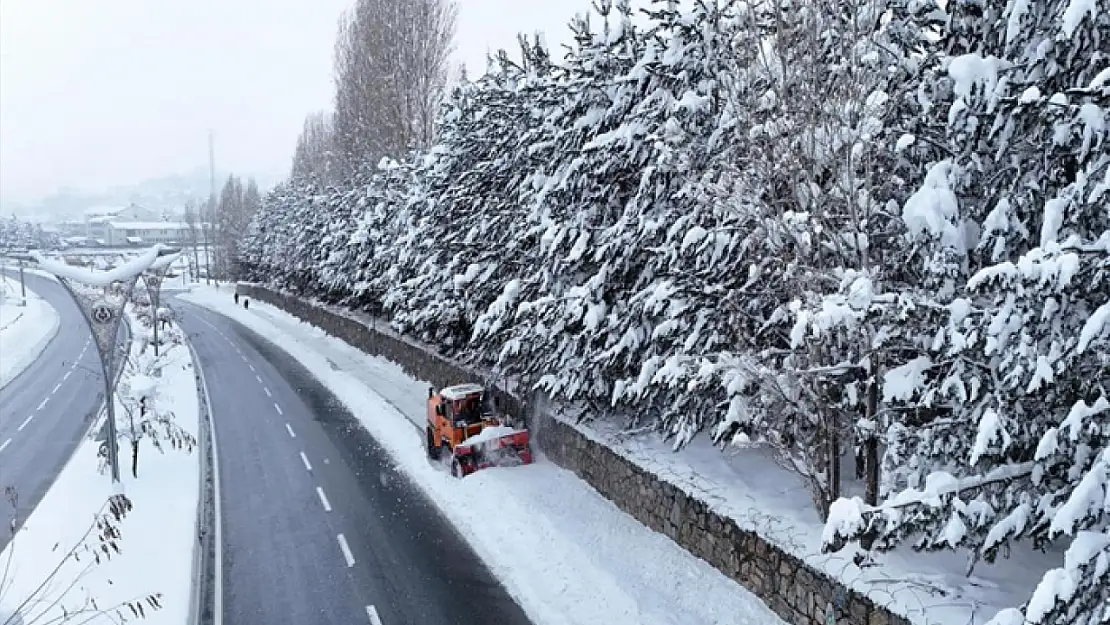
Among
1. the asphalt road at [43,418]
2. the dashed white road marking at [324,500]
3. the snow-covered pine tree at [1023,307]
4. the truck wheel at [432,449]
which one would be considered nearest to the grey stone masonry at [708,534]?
the snow-covered pine tree at [1023,307]

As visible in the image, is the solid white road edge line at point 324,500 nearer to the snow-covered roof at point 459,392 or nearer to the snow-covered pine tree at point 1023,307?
the snow-covered roof at point 459,392

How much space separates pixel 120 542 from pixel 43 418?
1793 cm

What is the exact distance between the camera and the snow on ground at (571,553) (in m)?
11.0

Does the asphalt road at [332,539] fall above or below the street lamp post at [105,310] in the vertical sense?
below

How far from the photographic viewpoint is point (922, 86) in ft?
29.4

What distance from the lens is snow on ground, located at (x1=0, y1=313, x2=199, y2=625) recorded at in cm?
1123

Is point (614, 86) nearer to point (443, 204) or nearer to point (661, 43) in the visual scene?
point (661, 43)

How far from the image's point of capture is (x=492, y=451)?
1794cm

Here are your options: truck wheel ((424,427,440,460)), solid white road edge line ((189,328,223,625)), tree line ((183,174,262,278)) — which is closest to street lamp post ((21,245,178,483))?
solid white road edge line ((189,328,223,625))

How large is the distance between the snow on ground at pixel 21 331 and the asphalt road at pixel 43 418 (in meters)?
0.61

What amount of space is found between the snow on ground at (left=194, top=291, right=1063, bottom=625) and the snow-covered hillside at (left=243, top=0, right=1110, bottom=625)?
0.56 metres

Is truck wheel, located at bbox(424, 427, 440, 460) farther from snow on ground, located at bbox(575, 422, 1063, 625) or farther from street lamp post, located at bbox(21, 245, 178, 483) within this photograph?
street lamp post, located at bbox(21, 245, 178, 483)

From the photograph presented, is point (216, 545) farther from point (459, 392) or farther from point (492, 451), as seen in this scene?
point (459, 392)

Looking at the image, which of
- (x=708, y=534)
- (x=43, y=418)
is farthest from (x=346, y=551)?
(x=43, y=418)
